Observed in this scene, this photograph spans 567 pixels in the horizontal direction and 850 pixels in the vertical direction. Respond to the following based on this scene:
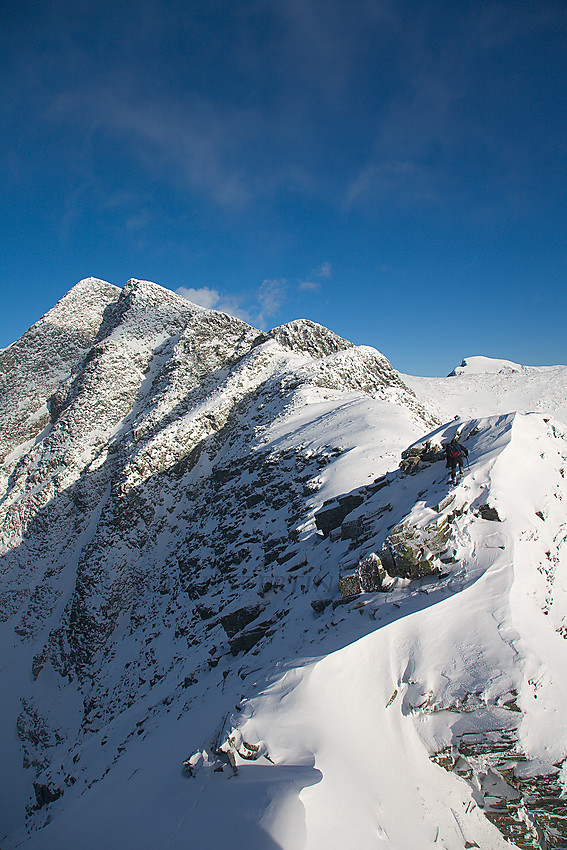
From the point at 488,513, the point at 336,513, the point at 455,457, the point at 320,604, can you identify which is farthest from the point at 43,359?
the point at 488,513

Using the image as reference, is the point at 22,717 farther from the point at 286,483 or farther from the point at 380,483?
the point at 380,483

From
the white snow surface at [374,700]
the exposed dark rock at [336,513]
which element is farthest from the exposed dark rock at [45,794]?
the exposed dark rock at [336,513]

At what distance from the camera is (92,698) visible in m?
20.7

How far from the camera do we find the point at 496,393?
57.8 metres

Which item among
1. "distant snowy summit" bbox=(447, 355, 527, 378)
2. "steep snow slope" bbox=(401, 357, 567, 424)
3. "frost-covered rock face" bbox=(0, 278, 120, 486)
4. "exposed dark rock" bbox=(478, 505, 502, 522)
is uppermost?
"frost-covered rock face" bbox=(0, 278, 120, 486)

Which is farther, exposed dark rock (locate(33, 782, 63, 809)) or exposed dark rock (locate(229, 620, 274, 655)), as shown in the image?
exposed dark rock (locate(33, 782, 63, 809))

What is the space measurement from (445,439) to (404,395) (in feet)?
80.2

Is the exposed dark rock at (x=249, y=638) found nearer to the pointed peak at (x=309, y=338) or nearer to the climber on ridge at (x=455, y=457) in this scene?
the climber on ridge at (x=455, y=457)

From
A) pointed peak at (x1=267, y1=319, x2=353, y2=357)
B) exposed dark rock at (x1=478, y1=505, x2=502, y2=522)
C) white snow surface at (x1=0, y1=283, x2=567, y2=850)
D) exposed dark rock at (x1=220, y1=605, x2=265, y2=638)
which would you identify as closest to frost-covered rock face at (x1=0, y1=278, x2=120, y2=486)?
pointed peak at (x1=267, y1=319, x2=353, y2=357)

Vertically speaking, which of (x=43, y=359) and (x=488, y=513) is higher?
(x=43, y=359)

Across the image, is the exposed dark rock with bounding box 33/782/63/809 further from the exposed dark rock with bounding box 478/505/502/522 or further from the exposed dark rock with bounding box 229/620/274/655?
the exposed dark rock with bounding box 478/505/502/522

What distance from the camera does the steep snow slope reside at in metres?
51.3

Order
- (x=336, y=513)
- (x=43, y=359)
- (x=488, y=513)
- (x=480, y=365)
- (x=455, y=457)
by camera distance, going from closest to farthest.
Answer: (x=488, y=513) < (x=455, y=457) < (x=336, y=513) < (x=43, y=359) < (x=480, y=365)

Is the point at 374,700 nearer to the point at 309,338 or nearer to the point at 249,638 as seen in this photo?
the point at 249,638
